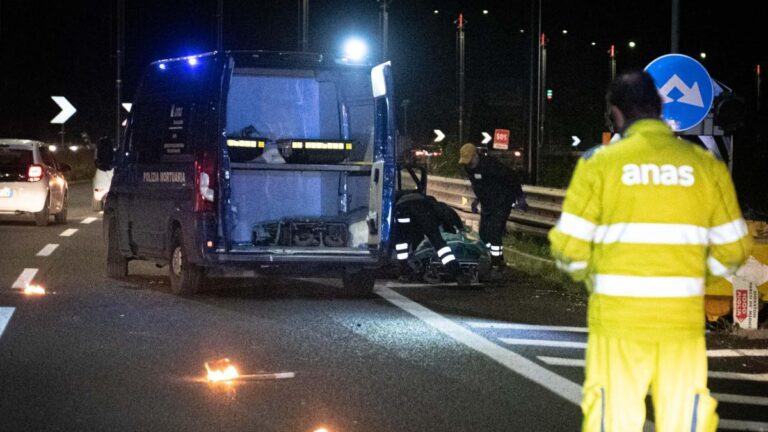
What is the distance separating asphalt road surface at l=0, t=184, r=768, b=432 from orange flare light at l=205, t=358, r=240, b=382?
93 mm

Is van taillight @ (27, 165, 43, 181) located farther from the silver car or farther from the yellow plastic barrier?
the yellow plastic barrier

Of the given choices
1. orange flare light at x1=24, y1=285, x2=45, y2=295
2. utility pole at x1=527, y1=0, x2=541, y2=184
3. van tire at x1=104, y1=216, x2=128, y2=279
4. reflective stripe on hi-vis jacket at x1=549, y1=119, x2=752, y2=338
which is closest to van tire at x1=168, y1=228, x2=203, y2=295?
orange flare light at x1=24, y1=285, x2=45, y2=295

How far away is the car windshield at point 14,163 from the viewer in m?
23.1

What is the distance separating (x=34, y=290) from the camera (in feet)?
43.5

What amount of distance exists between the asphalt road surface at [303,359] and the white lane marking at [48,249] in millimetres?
3166

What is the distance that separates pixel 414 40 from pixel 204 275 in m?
69.9

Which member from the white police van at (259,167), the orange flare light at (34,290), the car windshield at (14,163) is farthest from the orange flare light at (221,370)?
the car windshield at (14,163)

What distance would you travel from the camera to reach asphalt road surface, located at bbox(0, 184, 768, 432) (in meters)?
7.25

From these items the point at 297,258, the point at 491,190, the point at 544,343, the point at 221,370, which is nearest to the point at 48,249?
the point at 491,190

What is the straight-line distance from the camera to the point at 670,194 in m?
4.45

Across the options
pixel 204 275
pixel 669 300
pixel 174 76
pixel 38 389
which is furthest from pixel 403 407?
pixel 174 76

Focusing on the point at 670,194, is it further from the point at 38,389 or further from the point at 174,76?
the point at 174,76

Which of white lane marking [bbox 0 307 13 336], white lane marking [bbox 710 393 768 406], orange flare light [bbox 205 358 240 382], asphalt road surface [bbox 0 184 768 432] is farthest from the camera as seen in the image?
white lane marking [bbox 0 307 13 336]

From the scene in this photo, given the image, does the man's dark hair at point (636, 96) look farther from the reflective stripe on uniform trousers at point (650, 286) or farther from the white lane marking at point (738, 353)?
the white lane marking at point (738, 353)
